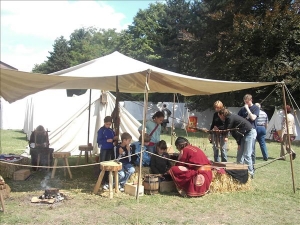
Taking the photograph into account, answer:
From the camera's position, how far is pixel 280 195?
5430 millimetres

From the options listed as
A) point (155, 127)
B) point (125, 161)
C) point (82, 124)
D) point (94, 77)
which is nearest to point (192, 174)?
point (125, 161)

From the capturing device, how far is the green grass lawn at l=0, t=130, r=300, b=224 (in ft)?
13.7

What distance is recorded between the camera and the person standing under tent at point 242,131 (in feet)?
20.1

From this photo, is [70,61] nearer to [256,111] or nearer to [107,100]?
[107,100]

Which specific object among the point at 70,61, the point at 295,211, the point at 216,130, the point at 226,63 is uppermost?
the point at 70,61

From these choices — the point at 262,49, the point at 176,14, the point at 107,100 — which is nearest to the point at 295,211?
the point at 107,100

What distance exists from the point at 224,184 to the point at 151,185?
3.79 ft

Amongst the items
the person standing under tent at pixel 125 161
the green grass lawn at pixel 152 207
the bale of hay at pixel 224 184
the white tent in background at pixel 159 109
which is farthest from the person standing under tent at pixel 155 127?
the white tent in background at pixel 159 109

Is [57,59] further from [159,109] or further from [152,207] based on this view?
[152,207]

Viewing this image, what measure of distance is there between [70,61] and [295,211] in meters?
38.9

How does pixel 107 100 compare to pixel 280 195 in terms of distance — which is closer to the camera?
pixel 280 195

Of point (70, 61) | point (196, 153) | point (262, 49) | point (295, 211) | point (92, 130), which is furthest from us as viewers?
point (70, 61)

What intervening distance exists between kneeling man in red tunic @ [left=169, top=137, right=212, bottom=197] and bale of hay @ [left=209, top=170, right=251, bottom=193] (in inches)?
6.2

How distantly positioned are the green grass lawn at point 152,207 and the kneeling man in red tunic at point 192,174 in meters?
0.14
